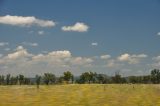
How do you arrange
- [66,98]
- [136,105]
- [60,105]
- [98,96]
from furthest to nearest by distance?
[98,96]
[66,98]
[136,105]
[60,105]

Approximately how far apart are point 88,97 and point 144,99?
32.8ft

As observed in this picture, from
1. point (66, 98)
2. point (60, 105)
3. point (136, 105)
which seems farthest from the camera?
point (66, 98)

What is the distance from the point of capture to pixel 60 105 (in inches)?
1987

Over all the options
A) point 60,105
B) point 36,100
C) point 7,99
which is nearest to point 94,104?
point 60,105

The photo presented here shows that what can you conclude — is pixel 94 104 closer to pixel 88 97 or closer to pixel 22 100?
pixel 88 97

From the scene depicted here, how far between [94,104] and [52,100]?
693 centimetres

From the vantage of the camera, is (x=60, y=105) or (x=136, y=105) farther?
(x=136, y=105)

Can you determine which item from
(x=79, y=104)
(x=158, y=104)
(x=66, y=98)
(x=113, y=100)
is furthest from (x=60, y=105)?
(x=158, y=104)

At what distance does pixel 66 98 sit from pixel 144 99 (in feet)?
46.2

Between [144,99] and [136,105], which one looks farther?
[144,99]

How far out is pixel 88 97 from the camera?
5994 centimetres

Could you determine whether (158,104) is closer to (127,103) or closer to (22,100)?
(127,103)

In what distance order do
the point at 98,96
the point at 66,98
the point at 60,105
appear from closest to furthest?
the point at 60,105
the point at 66,98
the point at 98,96

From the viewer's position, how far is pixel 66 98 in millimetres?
57594
